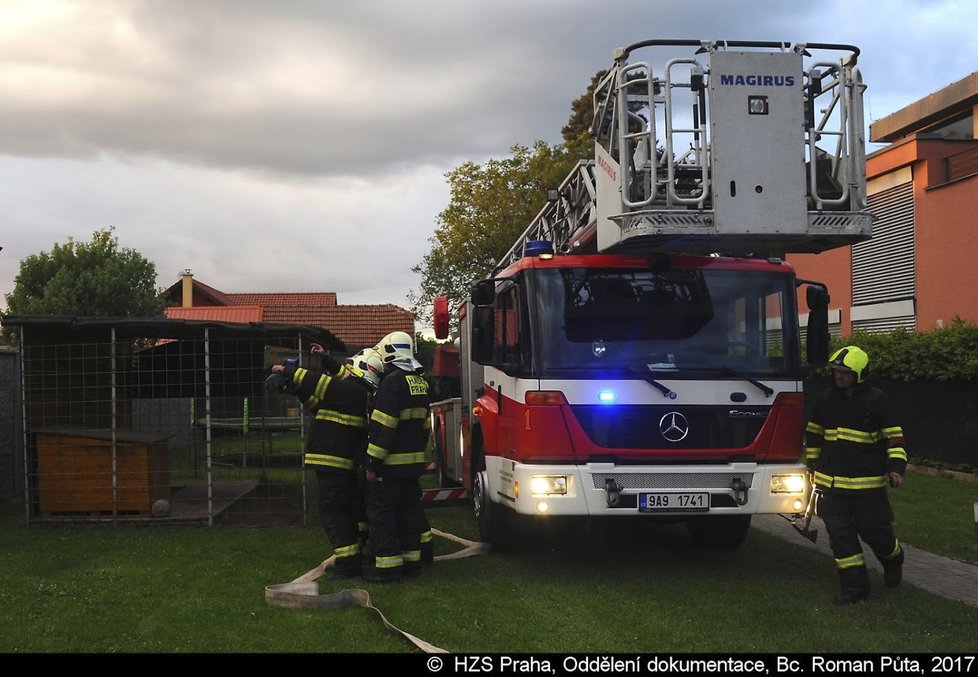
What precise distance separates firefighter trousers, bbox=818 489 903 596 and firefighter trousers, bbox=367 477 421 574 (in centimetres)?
318

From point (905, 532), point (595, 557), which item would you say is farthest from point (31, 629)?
point (905, 532)

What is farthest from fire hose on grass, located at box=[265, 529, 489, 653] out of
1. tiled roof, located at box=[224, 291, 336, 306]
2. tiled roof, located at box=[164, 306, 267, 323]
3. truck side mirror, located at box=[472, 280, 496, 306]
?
tiled roof, located at box=[224, 291, 336, 306]

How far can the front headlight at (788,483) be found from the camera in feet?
24.8

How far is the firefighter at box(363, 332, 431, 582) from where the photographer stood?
756cm

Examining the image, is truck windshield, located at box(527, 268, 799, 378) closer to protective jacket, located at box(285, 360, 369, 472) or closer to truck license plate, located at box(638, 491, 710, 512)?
truck license plate, located at box(638, 491, 710, 512)

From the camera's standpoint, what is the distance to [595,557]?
8.85 m

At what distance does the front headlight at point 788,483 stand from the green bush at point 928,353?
820 cm

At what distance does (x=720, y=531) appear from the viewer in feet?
29.8

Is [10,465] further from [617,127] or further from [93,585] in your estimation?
[617,127]

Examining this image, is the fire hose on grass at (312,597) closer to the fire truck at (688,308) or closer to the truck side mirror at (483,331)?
the fire truck at (688,308)

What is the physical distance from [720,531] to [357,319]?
104 ft

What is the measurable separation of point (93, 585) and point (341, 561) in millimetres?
1887

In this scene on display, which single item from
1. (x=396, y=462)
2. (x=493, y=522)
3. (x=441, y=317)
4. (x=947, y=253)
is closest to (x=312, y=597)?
(x=396, y=462)

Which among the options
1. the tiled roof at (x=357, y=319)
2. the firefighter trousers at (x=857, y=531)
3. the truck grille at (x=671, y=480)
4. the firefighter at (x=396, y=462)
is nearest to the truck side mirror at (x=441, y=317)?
the firefighter at (x=396, y=462)
